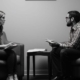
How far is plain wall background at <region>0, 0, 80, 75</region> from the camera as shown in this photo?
361 cm

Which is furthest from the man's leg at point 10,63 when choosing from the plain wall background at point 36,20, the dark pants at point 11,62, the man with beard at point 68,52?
the plain wall background at point 36,20

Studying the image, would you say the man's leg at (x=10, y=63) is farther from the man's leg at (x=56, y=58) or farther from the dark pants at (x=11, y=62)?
the man's leg at (x=56, y=58)

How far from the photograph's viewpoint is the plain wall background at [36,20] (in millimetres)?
3605

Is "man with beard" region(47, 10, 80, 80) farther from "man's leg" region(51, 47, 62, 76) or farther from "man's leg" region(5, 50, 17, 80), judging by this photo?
"man's leg" region(5, 50, 17, 80)

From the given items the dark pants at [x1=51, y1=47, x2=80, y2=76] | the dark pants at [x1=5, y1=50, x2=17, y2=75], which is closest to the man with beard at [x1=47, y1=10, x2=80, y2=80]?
the dark pants at [x1=51, y1=47, x2=80, y2=76]

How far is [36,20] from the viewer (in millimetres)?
3619

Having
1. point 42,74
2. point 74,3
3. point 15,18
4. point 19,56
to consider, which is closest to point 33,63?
point 42,74

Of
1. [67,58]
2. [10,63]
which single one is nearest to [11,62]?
[10,63]

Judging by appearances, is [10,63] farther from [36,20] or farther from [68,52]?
[36,20]

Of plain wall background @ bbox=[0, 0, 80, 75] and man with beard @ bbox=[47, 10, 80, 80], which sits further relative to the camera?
plain wall background @ bbox=[0, 0, 80, 75]

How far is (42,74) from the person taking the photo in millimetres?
3631

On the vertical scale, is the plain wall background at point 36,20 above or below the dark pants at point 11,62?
above

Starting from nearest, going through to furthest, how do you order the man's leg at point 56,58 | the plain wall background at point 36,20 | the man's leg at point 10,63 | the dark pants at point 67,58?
the man's leg at point 10,63
the dark pants at point 67,58
the man's leg at point 56,58
the plain wall background at point 36,20

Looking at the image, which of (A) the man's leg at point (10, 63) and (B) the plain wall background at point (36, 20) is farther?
(B) the plain wall background at point (36, 20)
